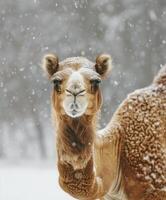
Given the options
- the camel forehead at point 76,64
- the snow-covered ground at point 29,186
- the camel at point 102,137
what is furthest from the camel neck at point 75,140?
the snow-covered ground at point 29,186

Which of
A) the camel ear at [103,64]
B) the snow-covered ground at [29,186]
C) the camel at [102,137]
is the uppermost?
the camel ear at [103,64]

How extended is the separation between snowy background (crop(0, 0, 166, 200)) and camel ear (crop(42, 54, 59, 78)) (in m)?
20.4

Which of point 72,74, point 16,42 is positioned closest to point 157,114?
point 72,74

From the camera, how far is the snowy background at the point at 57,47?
27.2m

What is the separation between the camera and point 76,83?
5359 mm

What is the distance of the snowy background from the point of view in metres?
27.2

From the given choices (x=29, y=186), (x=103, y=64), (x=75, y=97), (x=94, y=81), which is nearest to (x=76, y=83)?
(x=75, y=97)

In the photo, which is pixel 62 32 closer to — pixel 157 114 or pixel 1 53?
pixel 1 53

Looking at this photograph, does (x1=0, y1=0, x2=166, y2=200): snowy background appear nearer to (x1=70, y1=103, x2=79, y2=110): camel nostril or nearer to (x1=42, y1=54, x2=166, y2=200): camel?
(x1=42, y1=54, x2=166, y2=200): camel

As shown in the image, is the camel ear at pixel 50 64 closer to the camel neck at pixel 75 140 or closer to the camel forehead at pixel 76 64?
the camel forehead at pixel 76 64

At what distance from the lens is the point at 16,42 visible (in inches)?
1073

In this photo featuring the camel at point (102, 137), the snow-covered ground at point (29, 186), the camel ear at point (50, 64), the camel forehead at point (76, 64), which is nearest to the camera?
the camel at point (102, 137)

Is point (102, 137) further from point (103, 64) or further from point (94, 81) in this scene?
point (94, 81)

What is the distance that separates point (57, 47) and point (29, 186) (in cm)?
1046
